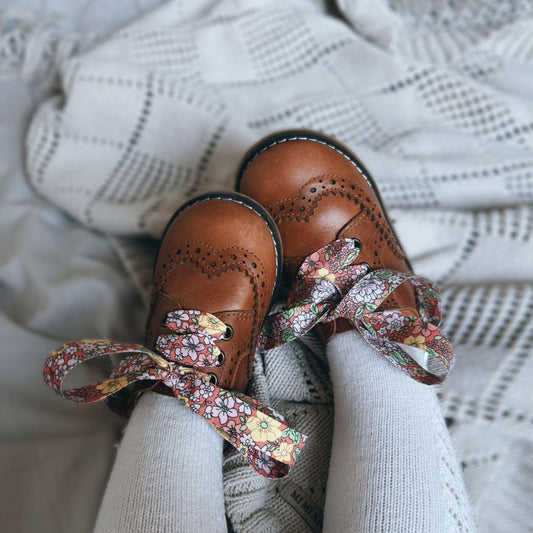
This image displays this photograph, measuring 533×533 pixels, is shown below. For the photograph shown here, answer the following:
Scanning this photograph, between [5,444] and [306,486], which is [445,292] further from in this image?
[5,444]

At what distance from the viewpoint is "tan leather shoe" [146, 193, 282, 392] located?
0.56m

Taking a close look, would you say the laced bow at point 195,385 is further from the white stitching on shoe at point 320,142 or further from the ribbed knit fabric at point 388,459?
the white stitching on shoe at point 320,142

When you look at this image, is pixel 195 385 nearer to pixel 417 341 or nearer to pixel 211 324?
pixel 211 324

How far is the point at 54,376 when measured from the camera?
50cm

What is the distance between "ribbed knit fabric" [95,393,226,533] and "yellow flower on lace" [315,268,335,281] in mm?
204

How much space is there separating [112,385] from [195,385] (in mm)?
78

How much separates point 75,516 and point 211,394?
0.61ft

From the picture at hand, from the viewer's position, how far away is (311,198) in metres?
0.63

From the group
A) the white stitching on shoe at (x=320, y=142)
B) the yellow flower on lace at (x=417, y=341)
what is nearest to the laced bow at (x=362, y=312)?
the yellow flower on lace at (x=417, y=341)

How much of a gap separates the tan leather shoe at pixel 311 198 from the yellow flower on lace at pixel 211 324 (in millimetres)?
146

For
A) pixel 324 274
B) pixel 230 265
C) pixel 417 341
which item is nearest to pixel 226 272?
pixel 230 265

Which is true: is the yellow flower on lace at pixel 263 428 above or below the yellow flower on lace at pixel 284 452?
above

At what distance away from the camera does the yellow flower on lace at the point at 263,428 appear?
48cm

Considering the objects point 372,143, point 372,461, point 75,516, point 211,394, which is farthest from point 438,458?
point 372,143
